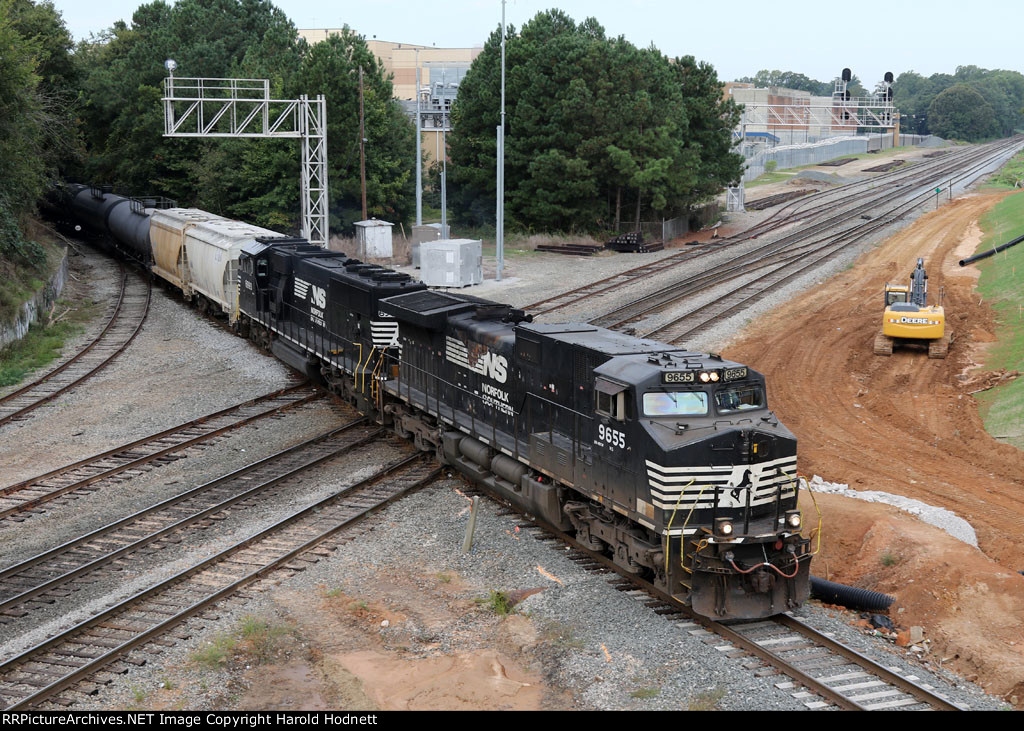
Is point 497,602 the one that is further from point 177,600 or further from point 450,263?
point 450,263

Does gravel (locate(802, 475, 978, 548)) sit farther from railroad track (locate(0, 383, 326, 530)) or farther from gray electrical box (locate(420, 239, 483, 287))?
gray electrical box (locate(420, 239, 483, 287))

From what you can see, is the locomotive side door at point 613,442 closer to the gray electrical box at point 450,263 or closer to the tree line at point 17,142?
the tree line at point 17,142

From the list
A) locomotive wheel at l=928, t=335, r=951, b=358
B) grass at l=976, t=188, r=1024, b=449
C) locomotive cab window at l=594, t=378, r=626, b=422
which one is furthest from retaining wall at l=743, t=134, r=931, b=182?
locomotive cab window at l=594, t=378, r=626, b=422

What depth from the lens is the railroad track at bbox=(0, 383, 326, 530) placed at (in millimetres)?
18156

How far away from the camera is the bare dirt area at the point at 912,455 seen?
44.0 feet

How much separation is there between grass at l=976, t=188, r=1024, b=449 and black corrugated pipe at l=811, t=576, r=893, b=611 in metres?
8.98

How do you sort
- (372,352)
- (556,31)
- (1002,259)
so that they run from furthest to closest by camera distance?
(556,31) → (1002,259) → (372,352)

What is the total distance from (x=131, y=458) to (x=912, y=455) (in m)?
16.3

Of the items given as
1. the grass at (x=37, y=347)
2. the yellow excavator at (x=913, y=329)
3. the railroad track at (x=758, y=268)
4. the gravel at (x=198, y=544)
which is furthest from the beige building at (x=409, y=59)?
the gravel at (x=198, y=544)

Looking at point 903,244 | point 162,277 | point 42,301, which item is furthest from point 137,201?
point 903,244

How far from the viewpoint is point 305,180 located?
1626 inches

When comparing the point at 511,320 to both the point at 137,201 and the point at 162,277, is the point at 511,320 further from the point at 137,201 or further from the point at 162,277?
the point at 137,201

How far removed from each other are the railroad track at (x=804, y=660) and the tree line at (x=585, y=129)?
42.1 m

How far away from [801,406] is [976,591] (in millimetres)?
10520
